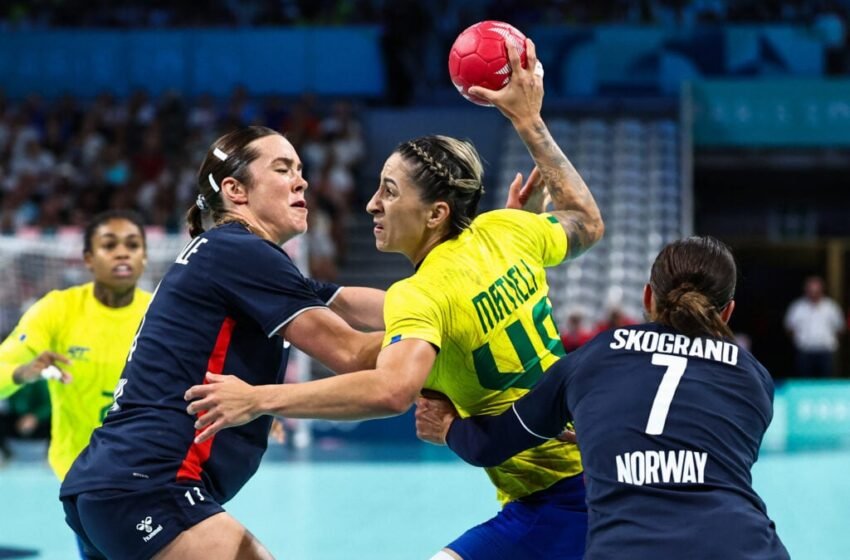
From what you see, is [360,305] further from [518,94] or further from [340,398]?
[340,398]

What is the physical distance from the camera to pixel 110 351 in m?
5.91

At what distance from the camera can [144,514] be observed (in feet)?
10.2

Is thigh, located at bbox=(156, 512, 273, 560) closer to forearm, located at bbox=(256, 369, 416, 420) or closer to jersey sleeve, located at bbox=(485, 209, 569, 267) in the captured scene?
forearm, located at bbox=(256, 369, 416, 420)

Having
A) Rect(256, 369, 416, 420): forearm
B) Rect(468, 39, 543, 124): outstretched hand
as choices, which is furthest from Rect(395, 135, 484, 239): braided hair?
Rect(256, 369, 416, 420): forearm

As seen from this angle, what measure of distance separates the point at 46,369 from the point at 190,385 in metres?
2.49

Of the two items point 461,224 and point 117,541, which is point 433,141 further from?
point 117,541

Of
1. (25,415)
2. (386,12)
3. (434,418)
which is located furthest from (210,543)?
(386,12)

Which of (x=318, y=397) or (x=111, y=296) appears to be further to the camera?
(x=111, y=296)

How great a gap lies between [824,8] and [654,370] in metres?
16.7

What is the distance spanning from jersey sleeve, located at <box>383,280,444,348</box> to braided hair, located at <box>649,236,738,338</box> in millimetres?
595

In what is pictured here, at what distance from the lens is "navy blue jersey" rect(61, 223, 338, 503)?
3145mm

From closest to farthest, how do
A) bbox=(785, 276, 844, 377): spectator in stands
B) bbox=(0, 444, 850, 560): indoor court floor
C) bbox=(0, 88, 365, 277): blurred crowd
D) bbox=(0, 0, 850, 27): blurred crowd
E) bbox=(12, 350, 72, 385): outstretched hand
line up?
bbox=(12, 350, 72, 385): outstretched hand, bbox=(0, 444, 850, 560): indoor court floor, bbox=(785, 276, 844, 377): spectator in stands, bbox=(0, 88, 365, 277): blurred crowd, bbox=(0, 0, 850, 27): blurred crowd

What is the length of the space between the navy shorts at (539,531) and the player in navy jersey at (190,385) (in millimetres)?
660

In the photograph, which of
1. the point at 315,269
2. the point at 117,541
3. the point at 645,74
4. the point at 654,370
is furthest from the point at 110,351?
the point at 645,74
